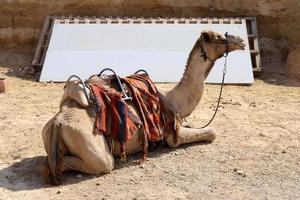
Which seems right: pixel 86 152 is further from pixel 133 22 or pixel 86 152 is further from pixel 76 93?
pixel 133 22

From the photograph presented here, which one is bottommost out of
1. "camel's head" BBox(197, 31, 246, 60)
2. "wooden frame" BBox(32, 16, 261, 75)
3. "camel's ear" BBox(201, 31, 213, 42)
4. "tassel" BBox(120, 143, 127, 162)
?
"tassel" BBox(120, 143, 127, 162)

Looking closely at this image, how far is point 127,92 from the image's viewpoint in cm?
680

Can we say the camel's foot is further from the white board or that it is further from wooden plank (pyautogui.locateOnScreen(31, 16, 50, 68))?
wooden plank (pyautogui.locateOnScreen(31, 16, 50, 68))

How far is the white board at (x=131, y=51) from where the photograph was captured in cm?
1119

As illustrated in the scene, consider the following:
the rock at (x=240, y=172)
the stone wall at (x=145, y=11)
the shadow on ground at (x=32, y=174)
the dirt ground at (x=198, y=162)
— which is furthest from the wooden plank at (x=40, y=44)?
the rock at (x=240, y=172)

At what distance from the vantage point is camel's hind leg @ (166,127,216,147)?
23.2 feet

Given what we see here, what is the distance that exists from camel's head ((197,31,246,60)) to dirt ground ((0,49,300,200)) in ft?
3.90

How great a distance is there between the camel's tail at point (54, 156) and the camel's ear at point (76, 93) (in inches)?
15.0

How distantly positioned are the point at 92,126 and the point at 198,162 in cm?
132

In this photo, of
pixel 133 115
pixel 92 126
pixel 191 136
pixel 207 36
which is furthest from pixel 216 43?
pixel 92 126

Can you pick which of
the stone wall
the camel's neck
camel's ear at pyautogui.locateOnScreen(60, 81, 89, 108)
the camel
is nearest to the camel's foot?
the camel

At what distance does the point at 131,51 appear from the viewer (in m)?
11.7

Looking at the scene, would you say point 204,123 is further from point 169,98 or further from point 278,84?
point 278,84

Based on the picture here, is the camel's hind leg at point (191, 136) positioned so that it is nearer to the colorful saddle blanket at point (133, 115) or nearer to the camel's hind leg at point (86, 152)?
the colorful saddle blanket at point (133, 115)
